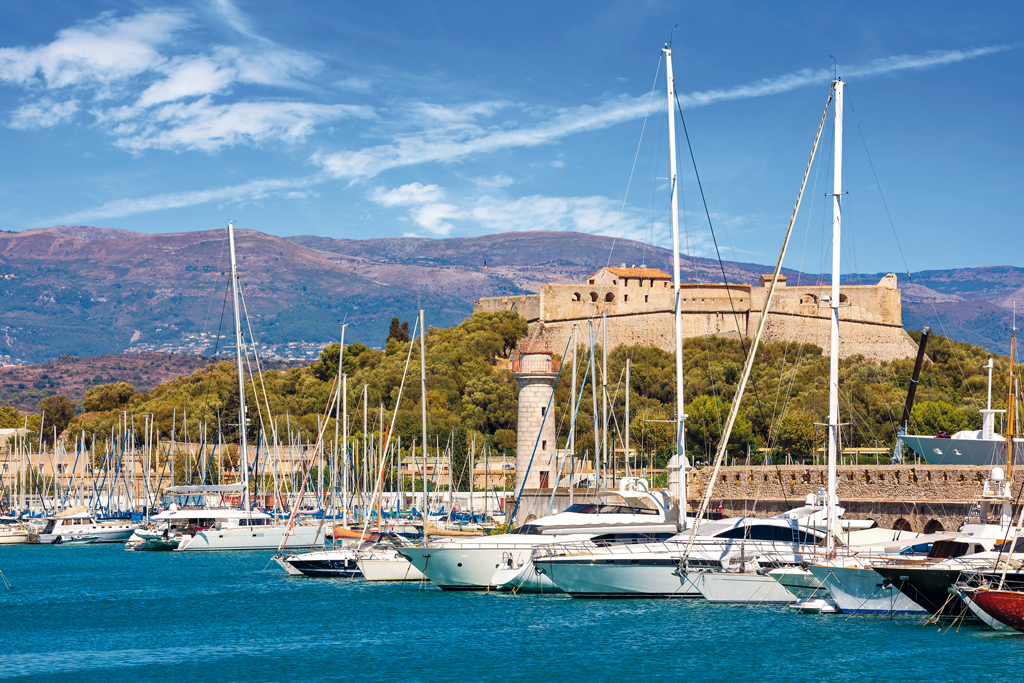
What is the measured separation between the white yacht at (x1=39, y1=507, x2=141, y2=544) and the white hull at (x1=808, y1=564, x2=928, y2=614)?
135 ft

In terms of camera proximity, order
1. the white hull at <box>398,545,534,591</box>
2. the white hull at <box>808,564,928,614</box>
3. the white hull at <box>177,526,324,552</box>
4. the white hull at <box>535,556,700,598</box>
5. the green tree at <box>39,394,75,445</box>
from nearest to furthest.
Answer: the white hull at <box>808,564,928,614</box>, the white hull at <box>535,556,700,598</box>, the white hull at <box>398,545,534,591</box>, the white hull at <box>177,526,324,552</box>, the green tree at <box>39,394,75,445</box>

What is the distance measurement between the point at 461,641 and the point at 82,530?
126ft

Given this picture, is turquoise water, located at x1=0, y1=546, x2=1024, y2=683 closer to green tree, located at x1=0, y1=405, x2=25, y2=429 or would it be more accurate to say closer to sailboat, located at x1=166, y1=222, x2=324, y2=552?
sailboat, located at x1=166, y1=222, x2=324, y2=552

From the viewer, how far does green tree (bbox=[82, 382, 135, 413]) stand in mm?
104613

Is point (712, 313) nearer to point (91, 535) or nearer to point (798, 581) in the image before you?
point (91, 535)

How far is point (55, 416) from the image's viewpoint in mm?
98312

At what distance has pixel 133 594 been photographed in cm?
3391

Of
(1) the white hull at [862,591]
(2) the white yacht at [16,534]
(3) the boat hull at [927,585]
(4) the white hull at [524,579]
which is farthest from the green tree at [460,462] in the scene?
(3) the boat hull at [927,585]

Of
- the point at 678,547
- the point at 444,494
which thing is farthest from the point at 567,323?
the point at 678,547

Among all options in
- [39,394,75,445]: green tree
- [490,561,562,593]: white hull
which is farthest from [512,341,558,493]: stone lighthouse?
[39,394,75,445]: green tree

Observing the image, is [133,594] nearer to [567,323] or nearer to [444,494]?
[444,494]

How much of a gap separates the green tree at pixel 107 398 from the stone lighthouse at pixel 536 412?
70.3 meters

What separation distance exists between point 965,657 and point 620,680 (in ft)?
19.4

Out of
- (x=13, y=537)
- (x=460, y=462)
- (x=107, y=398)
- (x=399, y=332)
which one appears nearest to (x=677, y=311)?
Result: (x=460, y=462)
